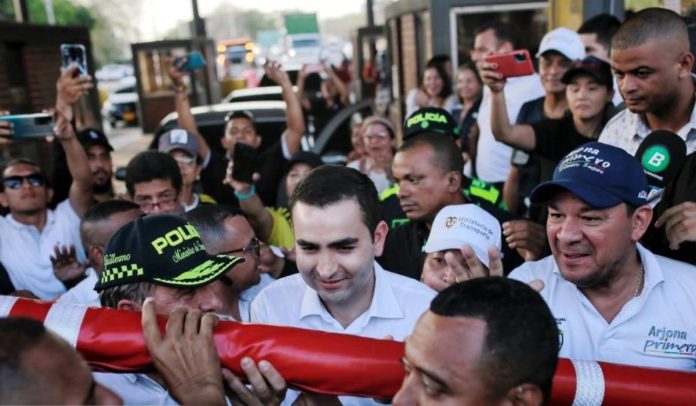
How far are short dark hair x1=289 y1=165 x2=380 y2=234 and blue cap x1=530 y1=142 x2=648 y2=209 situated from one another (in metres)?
0.60

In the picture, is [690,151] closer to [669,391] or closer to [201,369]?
[669,391]

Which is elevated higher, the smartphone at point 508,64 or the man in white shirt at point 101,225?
the smartphone at point 508,64

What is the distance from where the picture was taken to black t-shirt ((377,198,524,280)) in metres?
3.40

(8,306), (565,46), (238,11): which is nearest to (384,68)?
(565,46)

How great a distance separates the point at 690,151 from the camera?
279 cm

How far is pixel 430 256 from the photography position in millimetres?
2857

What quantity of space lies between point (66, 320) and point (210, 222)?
1.40m

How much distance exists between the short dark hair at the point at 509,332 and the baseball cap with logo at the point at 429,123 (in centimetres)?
300

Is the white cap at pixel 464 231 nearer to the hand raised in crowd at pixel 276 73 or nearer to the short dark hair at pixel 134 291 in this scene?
the short dark hair at pixel 134 291

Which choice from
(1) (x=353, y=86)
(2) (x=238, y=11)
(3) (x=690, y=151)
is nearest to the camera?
(3) (x=690, y=151)

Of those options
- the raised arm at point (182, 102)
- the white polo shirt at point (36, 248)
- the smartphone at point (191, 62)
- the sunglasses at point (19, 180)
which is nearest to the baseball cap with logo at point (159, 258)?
the white polo shirt at point (36, 248)

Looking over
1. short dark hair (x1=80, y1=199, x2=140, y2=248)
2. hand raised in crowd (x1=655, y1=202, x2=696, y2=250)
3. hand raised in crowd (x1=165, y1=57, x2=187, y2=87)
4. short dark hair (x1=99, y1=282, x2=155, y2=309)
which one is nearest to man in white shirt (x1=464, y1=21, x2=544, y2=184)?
hand raised in crowd (x1=165, y1=57, x2=187, y2=87)

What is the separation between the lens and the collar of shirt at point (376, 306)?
2361 mm

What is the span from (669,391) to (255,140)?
4.68m
